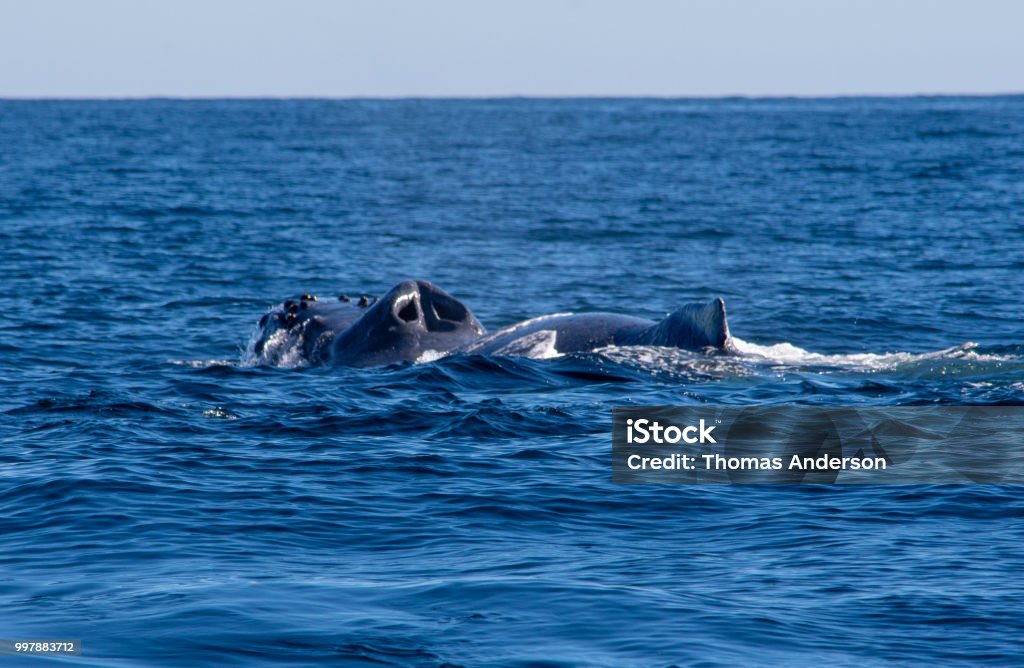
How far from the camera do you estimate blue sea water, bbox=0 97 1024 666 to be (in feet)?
28.9

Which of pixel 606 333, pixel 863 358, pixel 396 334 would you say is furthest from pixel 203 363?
pixel 863 358

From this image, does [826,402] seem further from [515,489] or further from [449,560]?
[449,560]

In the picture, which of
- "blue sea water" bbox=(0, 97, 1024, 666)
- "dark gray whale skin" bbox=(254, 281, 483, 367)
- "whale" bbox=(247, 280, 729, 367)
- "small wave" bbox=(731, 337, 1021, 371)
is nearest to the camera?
"blue sea water" bbox=(0, 97, 1024, 666)

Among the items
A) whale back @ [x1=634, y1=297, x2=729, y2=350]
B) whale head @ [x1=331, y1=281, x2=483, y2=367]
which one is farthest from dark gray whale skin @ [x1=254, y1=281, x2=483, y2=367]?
whale back @ [x1=634, y1=297, x2=729, y2=350]

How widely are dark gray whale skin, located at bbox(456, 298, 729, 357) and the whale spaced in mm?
12

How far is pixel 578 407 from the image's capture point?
15516 mm

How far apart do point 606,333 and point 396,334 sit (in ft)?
8.87

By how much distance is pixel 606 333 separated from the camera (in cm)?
1773

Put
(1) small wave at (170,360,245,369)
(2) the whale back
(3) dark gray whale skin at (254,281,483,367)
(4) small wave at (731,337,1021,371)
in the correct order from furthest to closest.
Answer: (1) small wave at (170,360,245,369), (3) dark gray whale skin at (254,281,483,367), (4) small wave at (731,337,1021,371), (2) the whale back

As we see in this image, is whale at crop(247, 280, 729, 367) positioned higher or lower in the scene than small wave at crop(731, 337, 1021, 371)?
higher

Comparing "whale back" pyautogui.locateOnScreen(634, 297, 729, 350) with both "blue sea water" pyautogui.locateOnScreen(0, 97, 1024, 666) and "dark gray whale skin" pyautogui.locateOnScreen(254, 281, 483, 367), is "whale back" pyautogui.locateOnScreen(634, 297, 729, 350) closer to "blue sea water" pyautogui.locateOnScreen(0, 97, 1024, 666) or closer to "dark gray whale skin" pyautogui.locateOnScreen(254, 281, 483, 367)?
"blue sea water" pyautogui.locateOnScreen(0, 97, 1024, 666)

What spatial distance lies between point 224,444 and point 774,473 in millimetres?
5358

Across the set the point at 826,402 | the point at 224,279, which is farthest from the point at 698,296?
the point at 826,402

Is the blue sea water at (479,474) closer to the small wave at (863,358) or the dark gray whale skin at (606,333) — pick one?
the small wave at (863,358)
